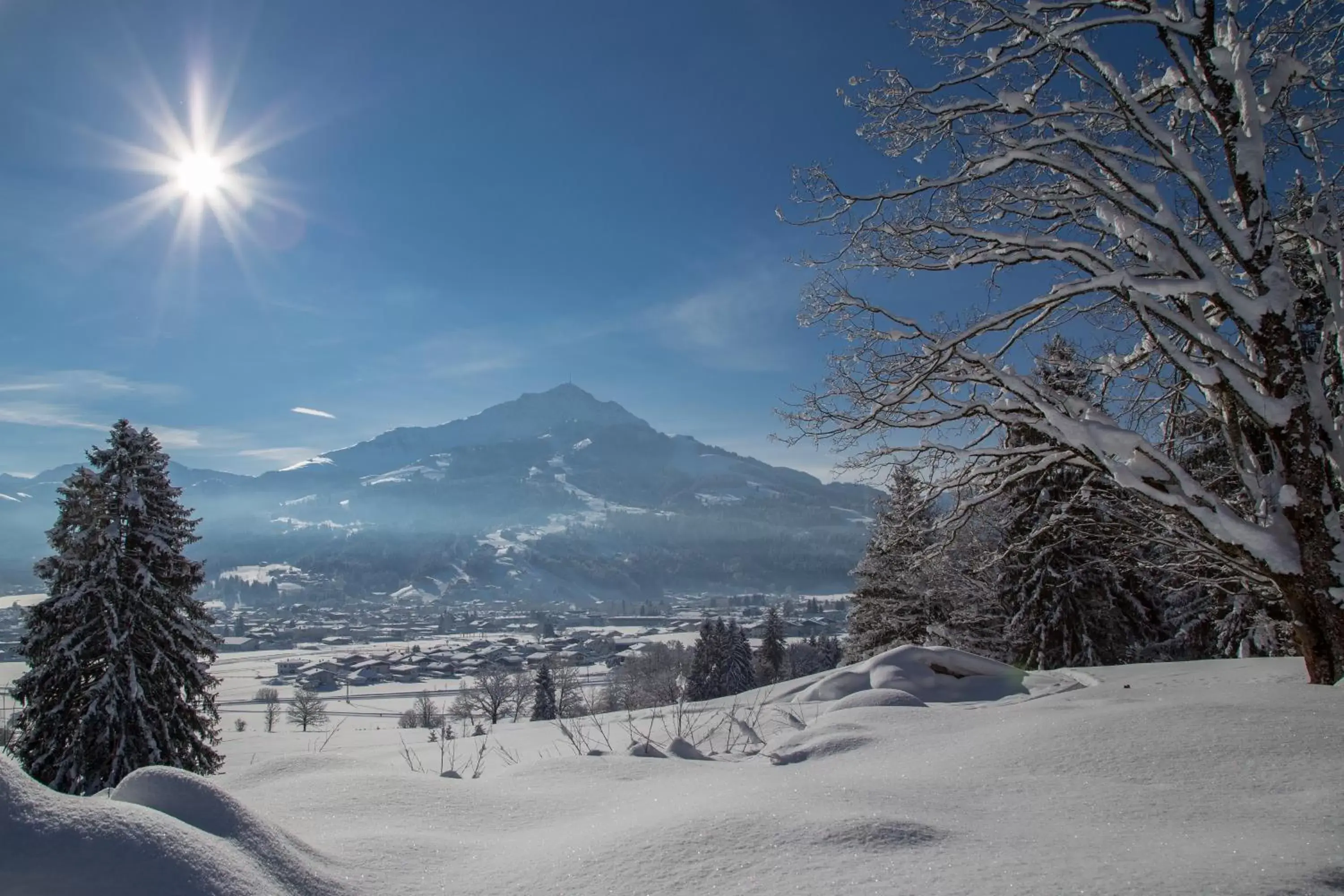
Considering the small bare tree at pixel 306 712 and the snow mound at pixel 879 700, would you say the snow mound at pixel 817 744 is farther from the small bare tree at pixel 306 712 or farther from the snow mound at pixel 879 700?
the small bare tree at pixel 306 712

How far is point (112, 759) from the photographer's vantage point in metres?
14.3

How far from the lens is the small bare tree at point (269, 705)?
49469 mm

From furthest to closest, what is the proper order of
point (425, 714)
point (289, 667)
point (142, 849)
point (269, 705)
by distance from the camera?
1. point (289, 667)
2. point (269, 705)
3. point (425, 714)
4. point (142, 849)

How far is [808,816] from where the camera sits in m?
2.68

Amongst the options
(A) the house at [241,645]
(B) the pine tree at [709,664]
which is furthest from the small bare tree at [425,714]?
(A) the house at [241,645]

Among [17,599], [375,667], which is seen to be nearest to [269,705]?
[375,667]

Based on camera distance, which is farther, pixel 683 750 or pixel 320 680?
pixel 320 680

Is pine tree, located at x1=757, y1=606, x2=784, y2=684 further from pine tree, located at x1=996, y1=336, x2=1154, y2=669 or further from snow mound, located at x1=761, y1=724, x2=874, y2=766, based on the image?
snow mound, located at x1=761, y1=724, x2=874, y2=766

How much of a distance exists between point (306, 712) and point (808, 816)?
172ft

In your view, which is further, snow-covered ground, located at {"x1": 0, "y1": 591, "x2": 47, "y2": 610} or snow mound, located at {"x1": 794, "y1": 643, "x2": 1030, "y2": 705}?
snow-covered ground, located at {"x1": 0, "y1": 591, "x2": 47, "y2": 610}

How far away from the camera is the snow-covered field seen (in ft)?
6.48

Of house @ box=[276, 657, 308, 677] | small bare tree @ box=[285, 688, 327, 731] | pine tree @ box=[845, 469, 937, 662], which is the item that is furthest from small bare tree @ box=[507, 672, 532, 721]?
house @ box=[276, 657, 308, 677]

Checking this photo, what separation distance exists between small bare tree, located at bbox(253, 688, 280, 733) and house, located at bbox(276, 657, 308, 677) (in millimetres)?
11973

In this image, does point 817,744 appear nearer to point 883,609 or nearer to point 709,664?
point 883,609
